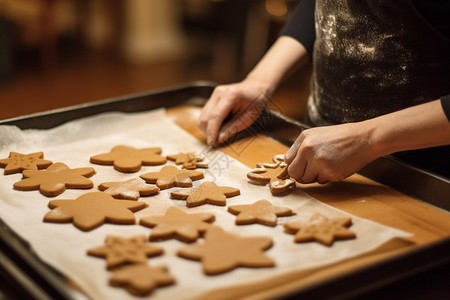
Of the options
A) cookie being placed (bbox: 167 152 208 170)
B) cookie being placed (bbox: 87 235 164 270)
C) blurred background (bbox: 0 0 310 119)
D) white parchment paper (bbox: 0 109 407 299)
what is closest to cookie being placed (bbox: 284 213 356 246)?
white parchment paper (bbox: 0 109 407 299)

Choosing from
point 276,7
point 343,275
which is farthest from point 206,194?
point 276,7

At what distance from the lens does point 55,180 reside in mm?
1280

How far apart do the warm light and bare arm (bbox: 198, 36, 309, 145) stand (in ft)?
7.29

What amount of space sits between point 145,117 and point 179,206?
0.53 meters

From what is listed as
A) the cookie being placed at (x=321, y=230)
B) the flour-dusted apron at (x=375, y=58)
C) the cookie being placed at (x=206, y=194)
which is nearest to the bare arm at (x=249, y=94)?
the flour-dusted apron at (x=375, y=58)

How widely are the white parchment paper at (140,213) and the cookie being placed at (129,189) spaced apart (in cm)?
2

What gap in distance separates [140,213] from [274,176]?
33 cm

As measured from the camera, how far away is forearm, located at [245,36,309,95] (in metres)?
1.57

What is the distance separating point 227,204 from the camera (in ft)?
4.01

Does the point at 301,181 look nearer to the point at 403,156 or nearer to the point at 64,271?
the point at 403,156

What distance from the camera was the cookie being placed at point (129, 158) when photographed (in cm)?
138

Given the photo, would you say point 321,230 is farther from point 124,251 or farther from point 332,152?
point 124,251

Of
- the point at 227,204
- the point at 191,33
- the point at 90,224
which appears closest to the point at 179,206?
the point at 227,204

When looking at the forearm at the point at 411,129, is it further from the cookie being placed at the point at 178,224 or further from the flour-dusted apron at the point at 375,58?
the cookie being placed at the point at 178,224
